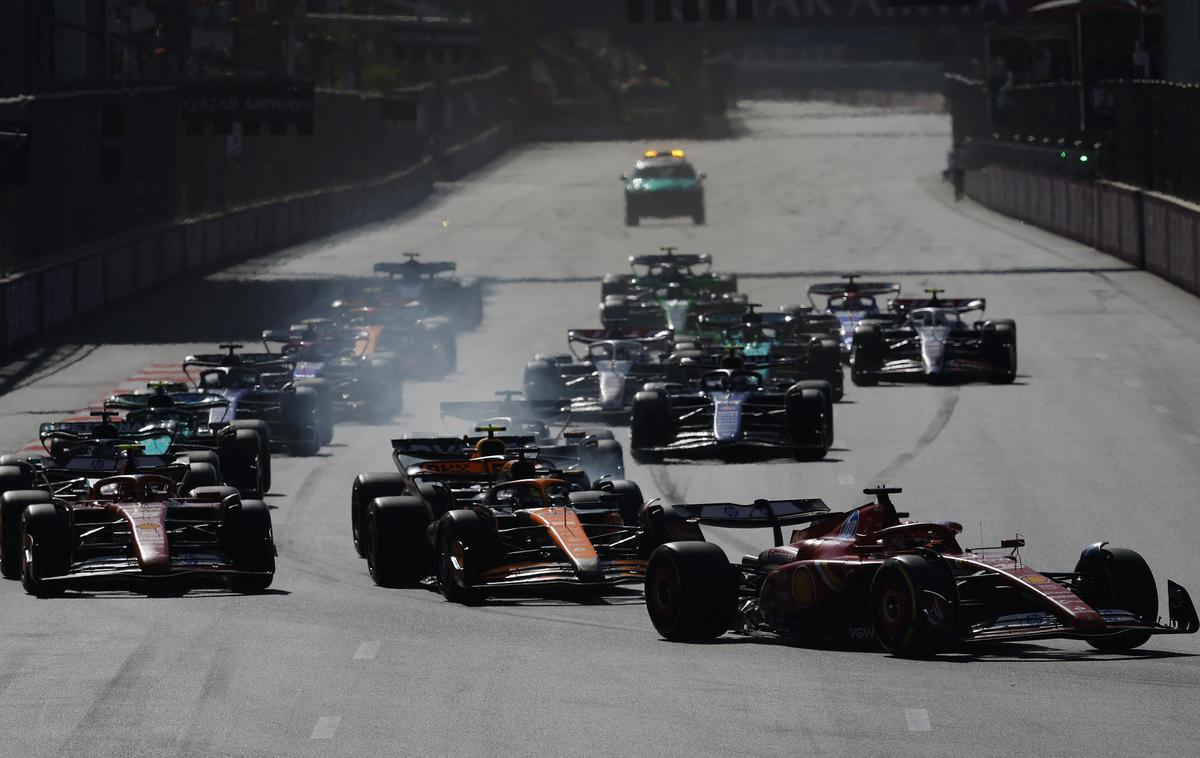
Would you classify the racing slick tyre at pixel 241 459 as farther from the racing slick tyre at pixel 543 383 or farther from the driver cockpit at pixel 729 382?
the racing slick tyre at pixel 543 383

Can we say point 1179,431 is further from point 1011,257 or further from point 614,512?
point 1011,257

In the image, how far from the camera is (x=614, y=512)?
2005 cm

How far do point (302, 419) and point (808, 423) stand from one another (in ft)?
21.6

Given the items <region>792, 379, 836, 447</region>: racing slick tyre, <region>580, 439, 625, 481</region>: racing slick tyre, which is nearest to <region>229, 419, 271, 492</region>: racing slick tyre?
<region>580, 439, 625, 481</region>: racing slick tyre

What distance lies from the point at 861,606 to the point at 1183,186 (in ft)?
107

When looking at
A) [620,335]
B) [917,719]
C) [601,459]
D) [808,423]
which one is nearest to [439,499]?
[601,459]

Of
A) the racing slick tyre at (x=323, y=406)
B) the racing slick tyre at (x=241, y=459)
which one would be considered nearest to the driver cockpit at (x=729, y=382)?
the racing slick tyre at (x=323, y=406)

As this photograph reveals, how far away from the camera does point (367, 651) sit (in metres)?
16.7

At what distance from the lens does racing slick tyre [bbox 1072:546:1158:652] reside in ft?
52.5

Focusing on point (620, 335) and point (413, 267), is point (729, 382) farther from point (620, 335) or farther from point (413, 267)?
point (413, 267)

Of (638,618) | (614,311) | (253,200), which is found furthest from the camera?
(253,200)

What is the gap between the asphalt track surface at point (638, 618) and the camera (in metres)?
13.8

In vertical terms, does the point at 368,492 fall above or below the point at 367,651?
above

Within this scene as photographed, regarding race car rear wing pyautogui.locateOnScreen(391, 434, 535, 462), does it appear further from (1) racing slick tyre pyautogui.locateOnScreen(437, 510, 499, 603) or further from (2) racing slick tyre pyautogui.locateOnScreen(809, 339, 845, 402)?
(2) racing slick tyre pyautogui.locateOnScreen(809, 339, 845, 402)
